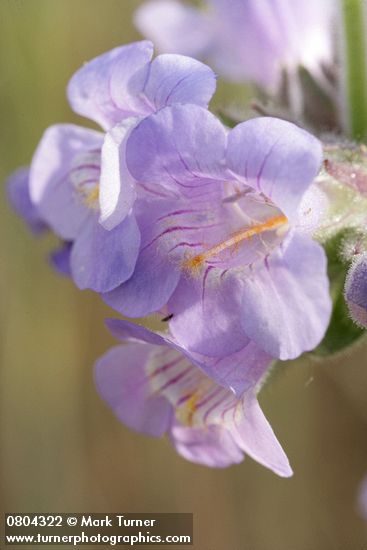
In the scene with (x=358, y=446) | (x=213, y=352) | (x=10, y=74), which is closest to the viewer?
(x=213, y=352)

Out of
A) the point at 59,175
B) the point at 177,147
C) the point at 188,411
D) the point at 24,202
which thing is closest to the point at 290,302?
the point at 177,147

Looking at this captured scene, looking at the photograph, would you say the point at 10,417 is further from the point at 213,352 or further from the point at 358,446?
the point at 213,352

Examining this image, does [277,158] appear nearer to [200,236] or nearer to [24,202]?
[200,236]

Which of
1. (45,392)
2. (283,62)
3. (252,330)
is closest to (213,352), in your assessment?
(252,330)

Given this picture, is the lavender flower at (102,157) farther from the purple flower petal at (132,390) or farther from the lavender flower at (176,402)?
the purple flower petal at (132,390)

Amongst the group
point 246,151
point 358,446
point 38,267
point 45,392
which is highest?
point 246,151
